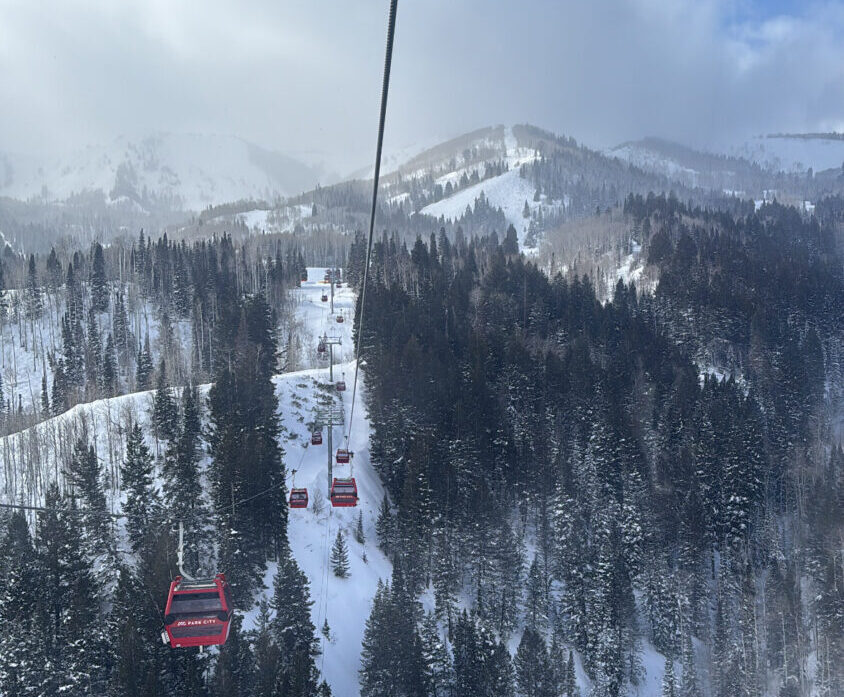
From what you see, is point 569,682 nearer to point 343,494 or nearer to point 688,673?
point 688,673

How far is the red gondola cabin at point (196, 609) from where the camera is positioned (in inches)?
980

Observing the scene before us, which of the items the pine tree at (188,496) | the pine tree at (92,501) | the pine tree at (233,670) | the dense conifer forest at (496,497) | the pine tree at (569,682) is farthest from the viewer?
the pine tree at (569,682)

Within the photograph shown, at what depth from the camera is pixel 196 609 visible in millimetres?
25094

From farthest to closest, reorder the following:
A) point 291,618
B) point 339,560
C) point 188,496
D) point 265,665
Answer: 1. point 339,560
2. point 188,496
3. point 291,618
4. point 265,665

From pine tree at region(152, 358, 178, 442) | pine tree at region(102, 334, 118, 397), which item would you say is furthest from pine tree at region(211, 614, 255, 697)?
pine tree at region(102, 334, 118, 397)

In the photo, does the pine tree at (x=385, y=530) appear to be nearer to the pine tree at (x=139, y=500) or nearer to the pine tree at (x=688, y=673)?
the pine tree at (x=139, y=500)

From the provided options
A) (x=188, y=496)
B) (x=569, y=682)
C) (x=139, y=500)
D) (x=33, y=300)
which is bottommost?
(x=569, y=682)

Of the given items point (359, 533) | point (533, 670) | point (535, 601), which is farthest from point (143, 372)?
point (533, 670)

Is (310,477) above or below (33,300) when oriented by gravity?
below

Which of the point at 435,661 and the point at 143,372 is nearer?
the point at 435,661

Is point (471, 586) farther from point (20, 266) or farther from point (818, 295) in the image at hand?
point (20, 266)

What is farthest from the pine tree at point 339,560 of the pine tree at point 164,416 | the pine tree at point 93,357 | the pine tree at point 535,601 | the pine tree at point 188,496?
the pine tree at point 93,357

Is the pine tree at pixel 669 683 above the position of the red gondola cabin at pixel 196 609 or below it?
below

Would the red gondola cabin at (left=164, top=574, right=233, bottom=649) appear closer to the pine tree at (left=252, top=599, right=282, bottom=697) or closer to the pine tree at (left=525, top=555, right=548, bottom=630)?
the pine tree at (left=252, top=599, right=282, bottom=697)
